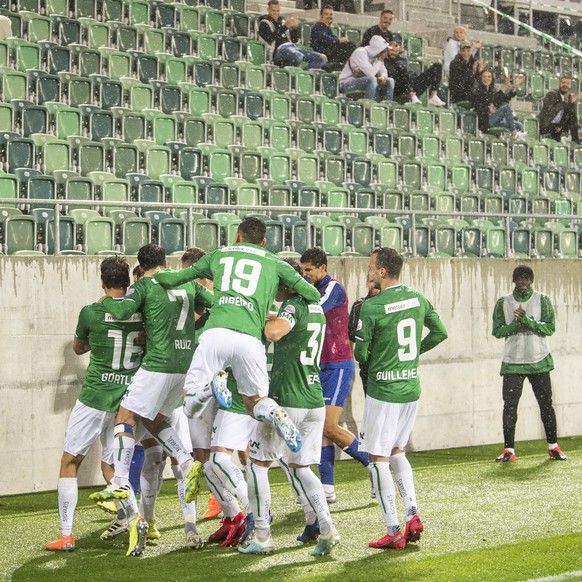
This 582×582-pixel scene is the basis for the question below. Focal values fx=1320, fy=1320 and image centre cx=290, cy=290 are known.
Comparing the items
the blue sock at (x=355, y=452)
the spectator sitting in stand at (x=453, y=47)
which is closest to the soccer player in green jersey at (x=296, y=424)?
the blue sock at (x=355, y=452)

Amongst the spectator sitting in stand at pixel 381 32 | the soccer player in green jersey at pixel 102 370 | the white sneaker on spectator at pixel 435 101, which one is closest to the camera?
the soccer player in green jersey at pixel 102 370

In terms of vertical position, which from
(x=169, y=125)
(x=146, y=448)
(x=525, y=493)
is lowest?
(x=525, y=493)

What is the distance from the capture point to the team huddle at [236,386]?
7.99 meters

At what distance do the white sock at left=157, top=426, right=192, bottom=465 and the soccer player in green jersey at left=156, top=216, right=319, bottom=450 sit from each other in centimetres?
78

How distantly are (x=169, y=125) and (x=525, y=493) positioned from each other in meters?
7.44

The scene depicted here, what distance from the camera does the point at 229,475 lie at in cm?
823

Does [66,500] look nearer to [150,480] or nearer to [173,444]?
[150,480]

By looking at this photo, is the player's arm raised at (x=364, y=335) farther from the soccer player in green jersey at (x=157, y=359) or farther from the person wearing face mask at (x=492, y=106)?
the person wearing face mask at (x=492, y=106)

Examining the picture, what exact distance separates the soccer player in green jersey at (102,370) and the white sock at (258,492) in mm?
1187

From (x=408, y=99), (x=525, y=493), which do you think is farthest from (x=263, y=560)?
(x=408, y=99)

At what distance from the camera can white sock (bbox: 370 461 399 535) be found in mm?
8227

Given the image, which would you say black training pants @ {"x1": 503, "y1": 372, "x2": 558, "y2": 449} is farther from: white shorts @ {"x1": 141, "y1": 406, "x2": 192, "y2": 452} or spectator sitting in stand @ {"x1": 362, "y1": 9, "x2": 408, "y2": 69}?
spectator sitting in stand @ {"x1": 362, "y1": 9, "x2": 408, "y2": 69}

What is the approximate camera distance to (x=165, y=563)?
8.03m

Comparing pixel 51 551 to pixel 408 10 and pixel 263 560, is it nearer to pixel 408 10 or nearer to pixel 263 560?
pixel 263 560
